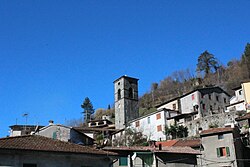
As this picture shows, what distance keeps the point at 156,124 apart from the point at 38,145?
41.1m

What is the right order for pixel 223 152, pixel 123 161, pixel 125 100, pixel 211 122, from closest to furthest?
pixel 123 161
pixel 223 152
pixel 211 122
pixel 125 100

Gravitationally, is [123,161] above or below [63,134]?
below

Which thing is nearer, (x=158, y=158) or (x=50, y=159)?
(x=50, y=159)

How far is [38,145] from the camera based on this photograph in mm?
18594

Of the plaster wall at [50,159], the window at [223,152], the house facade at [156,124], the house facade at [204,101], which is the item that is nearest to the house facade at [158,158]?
the plaster wall at [50,159]

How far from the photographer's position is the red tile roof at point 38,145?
17.5 metres

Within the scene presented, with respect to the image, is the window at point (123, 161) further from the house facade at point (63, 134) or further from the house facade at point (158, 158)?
the house facade at point (63, 134)

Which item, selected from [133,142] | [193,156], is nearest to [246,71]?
[133,142]

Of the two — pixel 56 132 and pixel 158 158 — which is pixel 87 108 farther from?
pixel 158 158

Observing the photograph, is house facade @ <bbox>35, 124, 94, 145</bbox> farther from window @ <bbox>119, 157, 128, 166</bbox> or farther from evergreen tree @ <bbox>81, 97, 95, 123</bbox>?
evergreen tree @ <bbox>81, 97, 95, 123</bbox>

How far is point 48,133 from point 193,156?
25245mm

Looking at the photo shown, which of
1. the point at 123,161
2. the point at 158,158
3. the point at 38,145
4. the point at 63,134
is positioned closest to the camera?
the point at 38,145

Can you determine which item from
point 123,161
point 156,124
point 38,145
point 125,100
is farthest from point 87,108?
point 38,145

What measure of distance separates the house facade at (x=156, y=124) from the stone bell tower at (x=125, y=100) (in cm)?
857
